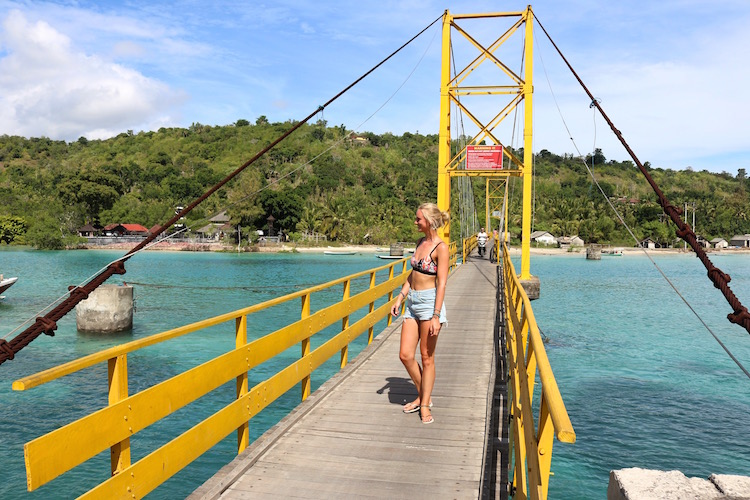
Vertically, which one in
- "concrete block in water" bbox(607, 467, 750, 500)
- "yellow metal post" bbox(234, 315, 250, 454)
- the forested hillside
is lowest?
"concrete block in water" bbox(607, 467, 750, 500)

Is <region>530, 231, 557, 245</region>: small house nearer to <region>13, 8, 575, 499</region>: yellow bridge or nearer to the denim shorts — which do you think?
<region>13, 8, 575, 499</region>: yellow bridge

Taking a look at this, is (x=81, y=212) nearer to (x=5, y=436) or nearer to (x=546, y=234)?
(x=546, y=234)

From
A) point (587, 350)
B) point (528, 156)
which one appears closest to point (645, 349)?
point (587, 350)

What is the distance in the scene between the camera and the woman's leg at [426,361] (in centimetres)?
516

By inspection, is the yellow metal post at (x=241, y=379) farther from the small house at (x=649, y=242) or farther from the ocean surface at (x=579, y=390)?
the small house at (x=649, y=242)

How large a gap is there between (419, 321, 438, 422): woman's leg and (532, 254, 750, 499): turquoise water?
16.7 ft

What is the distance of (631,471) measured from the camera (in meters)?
4.83

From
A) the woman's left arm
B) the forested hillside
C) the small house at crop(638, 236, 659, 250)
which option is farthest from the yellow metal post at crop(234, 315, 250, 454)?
the small house at crop(638, 236, 659, 250)

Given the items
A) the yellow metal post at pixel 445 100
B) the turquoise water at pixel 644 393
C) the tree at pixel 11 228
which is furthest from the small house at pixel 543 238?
the yellow metal post at pixel 445 100

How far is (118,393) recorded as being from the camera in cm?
312

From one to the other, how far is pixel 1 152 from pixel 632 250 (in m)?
192

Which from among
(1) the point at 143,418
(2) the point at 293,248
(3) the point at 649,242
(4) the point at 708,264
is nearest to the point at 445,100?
(4) the point at 708,264

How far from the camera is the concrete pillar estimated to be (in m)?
19.9

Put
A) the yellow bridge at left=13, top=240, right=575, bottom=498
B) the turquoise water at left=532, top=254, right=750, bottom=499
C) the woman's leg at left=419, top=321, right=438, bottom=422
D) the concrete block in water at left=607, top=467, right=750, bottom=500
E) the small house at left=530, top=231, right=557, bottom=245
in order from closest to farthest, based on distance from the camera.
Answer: the yellow bridge at left=13, top=240, right=575, bottom=498 < the concrete block in water at left=607, top=467, right=750, bottom=500 < the woman's leg at left=419, top=321, right=438, bottom=422 < the turquoise water at left=532, top=254, right=750, bottom=499 < the small house at left=530, top=231, right=557, bottom=245
